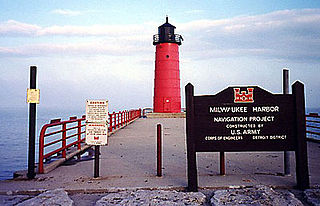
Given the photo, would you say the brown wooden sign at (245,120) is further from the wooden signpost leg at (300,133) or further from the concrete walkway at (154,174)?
the concrete walkway at (154,174)

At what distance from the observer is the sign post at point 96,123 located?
568 centimetres

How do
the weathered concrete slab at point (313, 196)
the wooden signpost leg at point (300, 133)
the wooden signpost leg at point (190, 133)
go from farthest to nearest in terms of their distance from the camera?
the wooden signpost leg at point (300, 133) < the wooden signpost leg at point (190, 133) < the weathered concrete slab at point (313, 196)

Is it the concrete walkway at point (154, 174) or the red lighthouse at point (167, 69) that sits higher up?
the red lighthouse at point (167, 69)

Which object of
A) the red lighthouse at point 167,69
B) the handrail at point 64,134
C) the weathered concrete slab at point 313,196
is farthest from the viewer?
the red lighthouse at point 167,69

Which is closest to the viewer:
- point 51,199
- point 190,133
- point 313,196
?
point 51,199

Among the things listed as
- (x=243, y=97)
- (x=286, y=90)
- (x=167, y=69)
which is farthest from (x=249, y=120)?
(x=167, y=69)

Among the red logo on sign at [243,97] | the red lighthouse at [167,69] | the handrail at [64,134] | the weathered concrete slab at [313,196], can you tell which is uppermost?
the red lighthouse at [167,69]

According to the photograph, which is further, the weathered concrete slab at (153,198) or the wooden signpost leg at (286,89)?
the wooden signpost leg at (286,89)

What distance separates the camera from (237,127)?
5176 millimetres

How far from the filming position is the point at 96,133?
5711mm

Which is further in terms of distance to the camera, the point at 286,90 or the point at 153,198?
the point at 286,90

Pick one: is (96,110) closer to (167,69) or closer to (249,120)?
(249,120)

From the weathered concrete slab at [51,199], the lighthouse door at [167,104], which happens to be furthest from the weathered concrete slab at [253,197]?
the lighthouse door at [167,104]

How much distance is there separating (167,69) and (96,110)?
84.7ft
